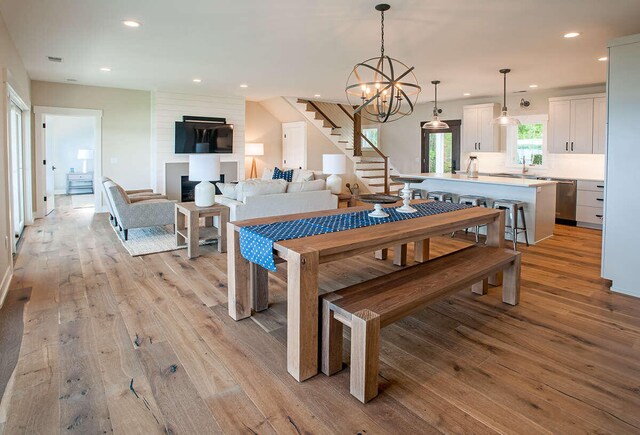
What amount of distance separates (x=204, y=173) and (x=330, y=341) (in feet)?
11.4

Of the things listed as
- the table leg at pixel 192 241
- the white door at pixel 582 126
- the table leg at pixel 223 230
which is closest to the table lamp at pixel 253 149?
the table leg at pixel 223 230

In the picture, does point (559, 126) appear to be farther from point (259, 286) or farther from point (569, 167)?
point (259, 286)

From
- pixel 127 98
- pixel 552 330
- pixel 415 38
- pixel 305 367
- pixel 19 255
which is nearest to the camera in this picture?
pixel 305 367

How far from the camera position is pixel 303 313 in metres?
2.21

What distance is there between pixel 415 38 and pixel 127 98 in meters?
6.47

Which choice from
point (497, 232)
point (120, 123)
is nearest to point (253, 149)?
point (120, 123)

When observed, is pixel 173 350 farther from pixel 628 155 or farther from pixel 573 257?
pixel 573 257

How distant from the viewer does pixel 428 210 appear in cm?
364

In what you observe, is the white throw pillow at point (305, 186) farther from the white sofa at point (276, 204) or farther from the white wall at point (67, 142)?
the white wall at point (67, 142)

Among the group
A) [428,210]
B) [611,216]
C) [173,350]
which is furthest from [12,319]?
[611,216]

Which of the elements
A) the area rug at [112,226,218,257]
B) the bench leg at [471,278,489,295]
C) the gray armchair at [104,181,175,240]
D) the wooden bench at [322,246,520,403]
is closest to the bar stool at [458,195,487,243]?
the bench leg at [471,278,489,295]

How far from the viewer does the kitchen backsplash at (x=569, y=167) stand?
759cm

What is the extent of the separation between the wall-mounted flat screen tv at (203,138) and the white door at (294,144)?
173 cm

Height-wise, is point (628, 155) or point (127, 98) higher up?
point (127, 98)
